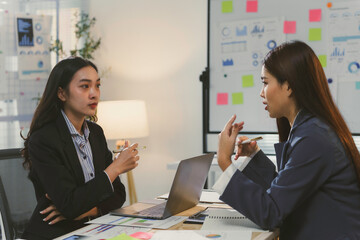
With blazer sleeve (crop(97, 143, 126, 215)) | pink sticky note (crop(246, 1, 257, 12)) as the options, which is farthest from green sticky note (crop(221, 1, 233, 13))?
blazer sleeve (crop(97, 143, 126, 215))

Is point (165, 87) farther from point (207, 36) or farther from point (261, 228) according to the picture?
point (261, 228)

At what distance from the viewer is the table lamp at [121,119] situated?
3537 mm

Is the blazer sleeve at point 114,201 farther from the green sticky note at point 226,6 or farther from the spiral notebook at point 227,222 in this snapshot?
the green sticky note at point 226,6

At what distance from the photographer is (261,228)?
150cm

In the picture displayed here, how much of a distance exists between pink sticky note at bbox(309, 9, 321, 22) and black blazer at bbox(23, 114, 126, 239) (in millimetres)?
2169

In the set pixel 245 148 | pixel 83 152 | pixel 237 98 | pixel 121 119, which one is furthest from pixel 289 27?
pixel 83 152

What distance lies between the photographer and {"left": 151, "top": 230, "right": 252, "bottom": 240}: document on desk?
1.38 metres

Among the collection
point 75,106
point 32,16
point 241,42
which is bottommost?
point 75,106

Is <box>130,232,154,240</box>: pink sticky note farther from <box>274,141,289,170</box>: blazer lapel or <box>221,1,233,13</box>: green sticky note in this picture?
<box>221,1,233,13</box>: green sticky note

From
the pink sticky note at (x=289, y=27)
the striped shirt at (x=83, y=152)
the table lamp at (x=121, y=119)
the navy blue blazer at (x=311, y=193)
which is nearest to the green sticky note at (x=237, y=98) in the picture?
the pink sticky note at (x=289, y=27)

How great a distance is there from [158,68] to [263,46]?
93 centimetres

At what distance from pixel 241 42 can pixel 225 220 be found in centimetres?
221

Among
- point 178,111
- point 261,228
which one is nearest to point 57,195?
point 261,228

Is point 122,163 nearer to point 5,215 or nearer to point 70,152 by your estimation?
point 70,152
